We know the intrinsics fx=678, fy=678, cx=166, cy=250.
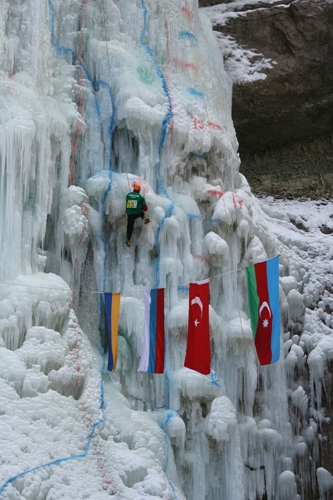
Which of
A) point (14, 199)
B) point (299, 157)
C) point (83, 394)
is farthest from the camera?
point (299, 157)

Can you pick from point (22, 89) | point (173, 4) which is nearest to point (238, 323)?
point (22, 89)

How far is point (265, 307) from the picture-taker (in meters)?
8.10

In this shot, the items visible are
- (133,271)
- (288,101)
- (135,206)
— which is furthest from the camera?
(288,101)

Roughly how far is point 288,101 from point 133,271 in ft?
22.8

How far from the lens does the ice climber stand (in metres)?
8.90

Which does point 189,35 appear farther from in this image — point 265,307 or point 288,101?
point 265,307

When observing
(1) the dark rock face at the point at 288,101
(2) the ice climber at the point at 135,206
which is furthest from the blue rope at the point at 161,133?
(1) the dark rock face at the point at 288,101

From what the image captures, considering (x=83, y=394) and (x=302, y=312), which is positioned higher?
(x=302, y=312)

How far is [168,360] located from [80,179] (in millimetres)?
2755

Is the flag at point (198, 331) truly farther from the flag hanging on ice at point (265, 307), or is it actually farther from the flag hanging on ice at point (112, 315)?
the flag hanging on ice at point (112, 315)

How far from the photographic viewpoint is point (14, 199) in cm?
808

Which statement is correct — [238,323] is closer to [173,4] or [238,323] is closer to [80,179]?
[80,179]

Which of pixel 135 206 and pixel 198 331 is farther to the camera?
pixel 135 206

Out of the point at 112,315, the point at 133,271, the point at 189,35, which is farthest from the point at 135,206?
Answer: the point at 189,35
